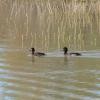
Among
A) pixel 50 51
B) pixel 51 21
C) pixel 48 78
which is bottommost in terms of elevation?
pixel 48 78

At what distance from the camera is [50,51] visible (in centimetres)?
1702

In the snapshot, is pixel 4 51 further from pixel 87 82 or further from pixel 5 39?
pixel 87 82

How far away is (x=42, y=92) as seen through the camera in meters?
10.7

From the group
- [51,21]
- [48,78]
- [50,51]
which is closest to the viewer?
[48,78]

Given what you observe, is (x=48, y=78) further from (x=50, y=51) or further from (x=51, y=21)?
(x=51, y=21)

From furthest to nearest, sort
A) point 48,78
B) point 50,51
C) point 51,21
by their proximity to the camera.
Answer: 1. point 51,21
2. point 50,51
3. point 48,78

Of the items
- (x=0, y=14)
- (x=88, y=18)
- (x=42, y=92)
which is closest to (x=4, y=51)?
(x=42, y=92)

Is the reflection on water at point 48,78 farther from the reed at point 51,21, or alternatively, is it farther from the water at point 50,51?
the reed at point 51,21

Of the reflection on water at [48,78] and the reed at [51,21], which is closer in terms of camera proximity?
the reflection on water at [48,78]

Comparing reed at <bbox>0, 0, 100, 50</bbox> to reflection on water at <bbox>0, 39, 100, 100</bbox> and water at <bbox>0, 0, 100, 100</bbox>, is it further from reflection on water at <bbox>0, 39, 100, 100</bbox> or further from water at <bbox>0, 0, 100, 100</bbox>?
reflection on water at <bbox>0, 39, 100, 100</bbox>

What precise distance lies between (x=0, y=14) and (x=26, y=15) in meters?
1.96

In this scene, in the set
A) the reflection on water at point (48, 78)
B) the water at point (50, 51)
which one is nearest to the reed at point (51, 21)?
the water at point (50, 51)

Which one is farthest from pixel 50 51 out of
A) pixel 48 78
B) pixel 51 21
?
pixel 51 21

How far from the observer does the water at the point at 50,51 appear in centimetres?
1088
